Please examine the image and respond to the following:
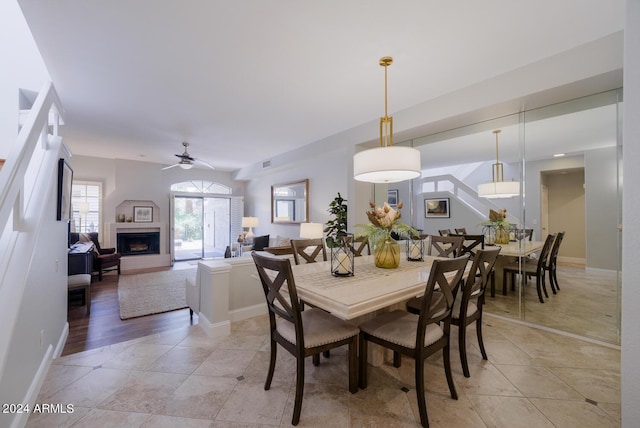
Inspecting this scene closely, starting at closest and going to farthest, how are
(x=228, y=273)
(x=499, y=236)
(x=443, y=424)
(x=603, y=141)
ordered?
(x=443, y=424), (x=603, y=141), (x=228, y=273), (x=499, y=236)

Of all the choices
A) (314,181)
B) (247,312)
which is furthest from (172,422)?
(314,181)

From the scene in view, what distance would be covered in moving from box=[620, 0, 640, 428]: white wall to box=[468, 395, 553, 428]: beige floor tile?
515mm

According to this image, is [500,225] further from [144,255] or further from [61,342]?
[144,255]

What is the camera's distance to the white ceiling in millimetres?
1869

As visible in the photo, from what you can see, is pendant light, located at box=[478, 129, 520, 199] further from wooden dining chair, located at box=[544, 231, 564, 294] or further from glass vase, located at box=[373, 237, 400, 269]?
glass vase, located at box=[373, 237, 400, 269]

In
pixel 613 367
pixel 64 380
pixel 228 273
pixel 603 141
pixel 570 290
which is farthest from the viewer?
pixel 570 290

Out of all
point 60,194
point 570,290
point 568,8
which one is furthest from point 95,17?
point 570,290

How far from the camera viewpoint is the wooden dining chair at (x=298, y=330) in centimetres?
159

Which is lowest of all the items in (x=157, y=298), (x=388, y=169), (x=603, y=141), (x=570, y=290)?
(x=157, y=298)

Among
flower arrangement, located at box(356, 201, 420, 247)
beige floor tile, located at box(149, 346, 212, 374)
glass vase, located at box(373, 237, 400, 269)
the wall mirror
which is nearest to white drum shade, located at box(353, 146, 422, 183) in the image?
flower arrangement, located at box(356, 201, 420, 247)

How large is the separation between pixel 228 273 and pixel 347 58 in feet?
8.07

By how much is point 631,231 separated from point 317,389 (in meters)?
2.03

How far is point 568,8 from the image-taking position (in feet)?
6.03

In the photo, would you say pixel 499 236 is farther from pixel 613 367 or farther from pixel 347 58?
pixel 347 58
